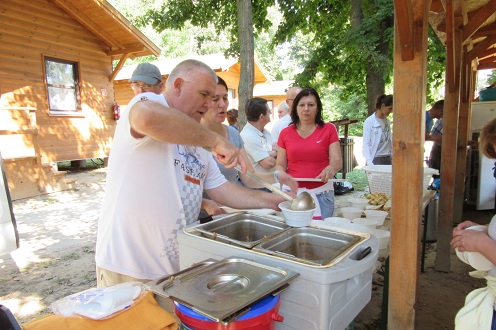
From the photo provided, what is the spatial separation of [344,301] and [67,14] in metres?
10.9

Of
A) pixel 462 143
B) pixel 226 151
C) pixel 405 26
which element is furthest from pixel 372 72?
pixel 226 151

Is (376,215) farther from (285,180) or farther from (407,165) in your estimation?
(407,165)

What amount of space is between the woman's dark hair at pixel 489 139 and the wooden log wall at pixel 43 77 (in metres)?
9.31

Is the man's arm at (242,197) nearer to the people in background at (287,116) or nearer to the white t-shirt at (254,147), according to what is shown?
the white t-shirt at (254,147)

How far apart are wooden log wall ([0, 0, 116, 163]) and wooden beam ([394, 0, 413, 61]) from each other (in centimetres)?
899

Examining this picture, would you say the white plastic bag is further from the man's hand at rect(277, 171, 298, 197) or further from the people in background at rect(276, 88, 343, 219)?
the people in background at rect(276, 88, 343, 219)

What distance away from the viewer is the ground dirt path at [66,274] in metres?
3.12

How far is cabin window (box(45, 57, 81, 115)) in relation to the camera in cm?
909

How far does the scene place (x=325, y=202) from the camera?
3.01 m

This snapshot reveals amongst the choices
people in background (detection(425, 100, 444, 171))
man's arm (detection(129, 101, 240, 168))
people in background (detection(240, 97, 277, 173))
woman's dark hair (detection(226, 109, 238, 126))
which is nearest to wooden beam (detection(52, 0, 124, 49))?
woman's dark hair (detection(226, 109, 238, 126))

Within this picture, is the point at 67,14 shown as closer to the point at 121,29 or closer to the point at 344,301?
the point at 121,29

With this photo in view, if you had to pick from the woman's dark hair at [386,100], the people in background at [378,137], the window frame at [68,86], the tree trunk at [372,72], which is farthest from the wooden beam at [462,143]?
the window frame at [68,86]

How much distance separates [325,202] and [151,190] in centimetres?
190

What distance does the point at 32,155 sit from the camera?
6.97 metres
